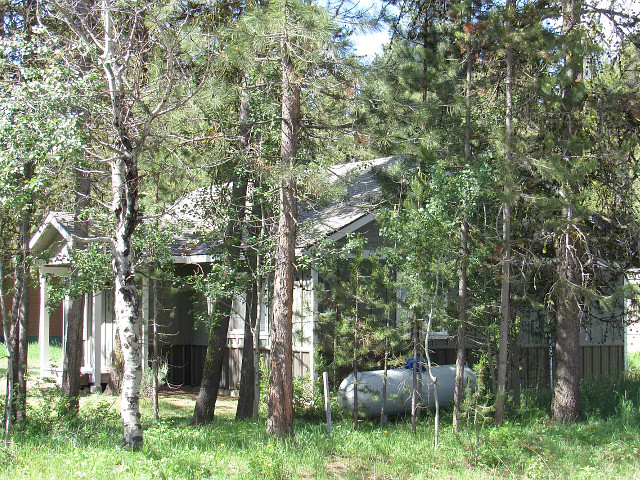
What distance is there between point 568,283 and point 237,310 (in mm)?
7202

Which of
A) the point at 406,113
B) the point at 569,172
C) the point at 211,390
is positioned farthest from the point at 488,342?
the point at 211,390

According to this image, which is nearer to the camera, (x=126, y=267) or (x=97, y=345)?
(x=126, y=267)

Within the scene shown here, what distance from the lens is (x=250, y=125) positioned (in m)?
11.2

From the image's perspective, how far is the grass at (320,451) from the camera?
24.2 feet

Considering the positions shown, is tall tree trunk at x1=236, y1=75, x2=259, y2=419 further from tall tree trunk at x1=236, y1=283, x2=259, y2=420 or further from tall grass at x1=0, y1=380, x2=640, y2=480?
tall grass at x1=0, y1=380, x2=640, y2=480

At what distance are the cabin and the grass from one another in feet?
6.74

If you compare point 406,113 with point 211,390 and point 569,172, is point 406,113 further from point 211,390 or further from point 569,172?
point 211,390

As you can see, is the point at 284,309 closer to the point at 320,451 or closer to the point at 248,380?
the point at 320,451

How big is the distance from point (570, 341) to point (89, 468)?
26.7 ft

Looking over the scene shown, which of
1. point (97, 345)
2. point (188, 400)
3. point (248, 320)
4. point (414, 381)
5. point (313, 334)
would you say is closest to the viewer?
point (414, 381)

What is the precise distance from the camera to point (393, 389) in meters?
11.9

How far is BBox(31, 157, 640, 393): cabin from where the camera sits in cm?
1181

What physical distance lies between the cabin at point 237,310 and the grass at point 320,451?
6.74 feet

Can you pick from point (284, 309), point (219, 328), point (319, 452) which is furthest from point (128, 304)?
point (219, 328)
